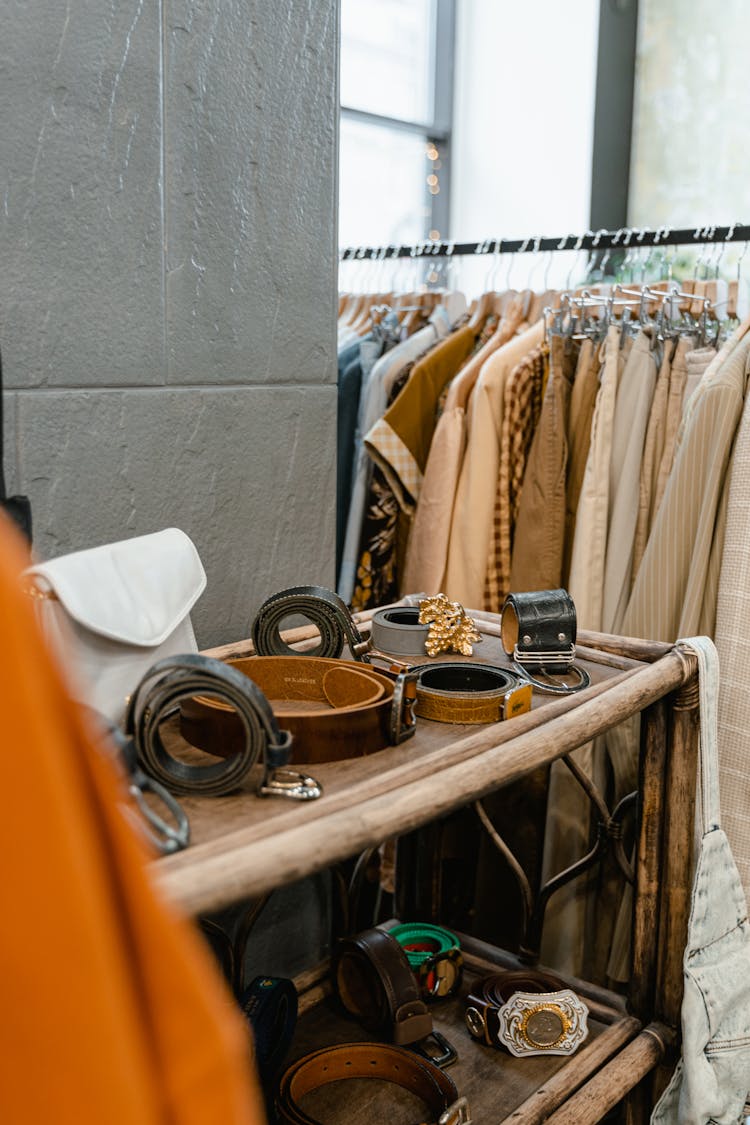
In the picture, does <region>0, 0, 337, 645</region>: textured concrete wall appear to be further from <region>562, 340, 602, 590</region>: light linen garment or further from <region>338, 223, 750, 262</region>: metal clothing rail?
<region>338, 223, 750, 262</region>: metal clothing rail

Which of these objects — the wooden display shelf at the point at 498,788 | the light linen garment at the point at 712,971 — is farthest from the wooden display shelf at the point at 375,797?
the light linen garment at the point at 712,971

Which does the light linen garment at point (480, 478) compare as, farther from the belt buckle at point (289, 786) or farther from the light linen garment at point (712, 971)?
the belt buckle at point (289, 786)

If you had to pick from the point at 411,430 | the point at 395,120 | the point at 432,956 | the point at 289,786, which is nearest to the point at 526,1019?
the point at 432,956

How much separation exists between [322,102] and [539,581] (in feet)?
2.57

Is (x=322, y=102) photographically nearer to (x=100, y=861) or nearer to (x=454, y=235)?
(x=100, y=861)

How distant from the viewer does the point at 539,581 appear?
1664 mm

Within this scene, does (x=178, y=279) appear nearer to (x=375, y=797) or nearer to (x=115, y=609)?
(x=115, y=609)

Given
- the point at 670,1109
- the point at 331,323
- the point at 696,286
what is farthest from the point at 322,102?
the point at 670,1109

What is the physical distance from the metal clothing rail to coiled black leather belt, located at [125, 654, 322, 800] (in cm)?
123

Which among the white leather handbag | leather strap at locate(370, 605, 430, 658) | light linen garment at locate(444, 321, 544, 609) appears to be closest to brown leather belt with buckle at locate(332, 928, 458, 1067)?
leather strap at locate(370, 605, 430, 658)

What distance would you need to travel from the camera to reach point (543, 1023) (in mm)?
1237

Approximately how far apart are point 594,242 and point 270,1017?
4.30ft

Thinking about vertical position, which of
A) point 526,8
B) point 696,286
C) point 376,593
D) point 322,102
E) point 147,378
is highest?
point 526,8

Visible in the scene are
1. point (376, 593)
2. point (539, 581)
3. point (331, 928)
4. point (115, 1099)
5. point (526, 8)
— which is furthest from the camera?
point (526, 8)
